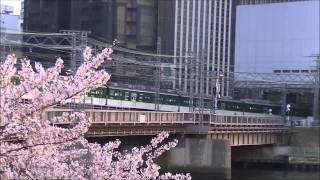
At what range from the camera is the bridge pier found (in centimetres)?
5812

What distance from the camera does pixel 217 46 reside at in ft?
524

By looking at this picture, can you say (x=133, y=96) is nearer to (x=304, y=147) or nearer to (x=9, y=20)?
(x=304, y=147)

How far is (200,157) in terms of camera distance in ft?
196

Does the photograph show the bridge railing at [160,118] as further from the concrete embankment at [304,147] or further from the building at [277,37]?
the building at [277,37]

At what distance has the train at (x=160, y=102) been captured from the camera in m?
79.9

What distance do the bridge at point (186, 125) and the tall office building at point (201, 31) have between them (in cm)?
5055

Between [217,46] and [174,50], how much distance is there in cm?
1924

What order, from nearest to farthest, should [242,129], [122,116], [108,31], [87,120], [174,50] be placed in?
[87,120] < [122,116] < [242,129] < [108,31] < [174,50]

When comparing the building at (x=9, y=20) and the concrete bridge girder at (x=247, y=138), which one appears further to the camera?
the building at (x=9, y=20)

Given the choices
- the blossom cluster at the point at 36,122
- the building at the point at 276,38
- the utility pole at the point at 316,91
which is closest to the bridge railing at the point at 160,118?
the blossom cluster at the point at 36,122

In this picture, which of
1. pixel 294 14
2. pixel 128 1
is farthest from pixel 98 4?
pixel 294 14

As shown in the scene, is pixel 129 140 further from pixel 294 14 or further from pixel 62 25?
pixel 294 14

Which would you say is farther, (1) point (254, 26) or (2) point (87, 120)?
(1) point (254, 26)

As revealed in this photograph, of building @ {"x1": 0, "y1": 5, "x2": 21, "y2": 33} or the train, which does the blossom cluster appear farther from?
building @ {"x1": 0, "y1": 5, "x2": 21, "y2": 33}
